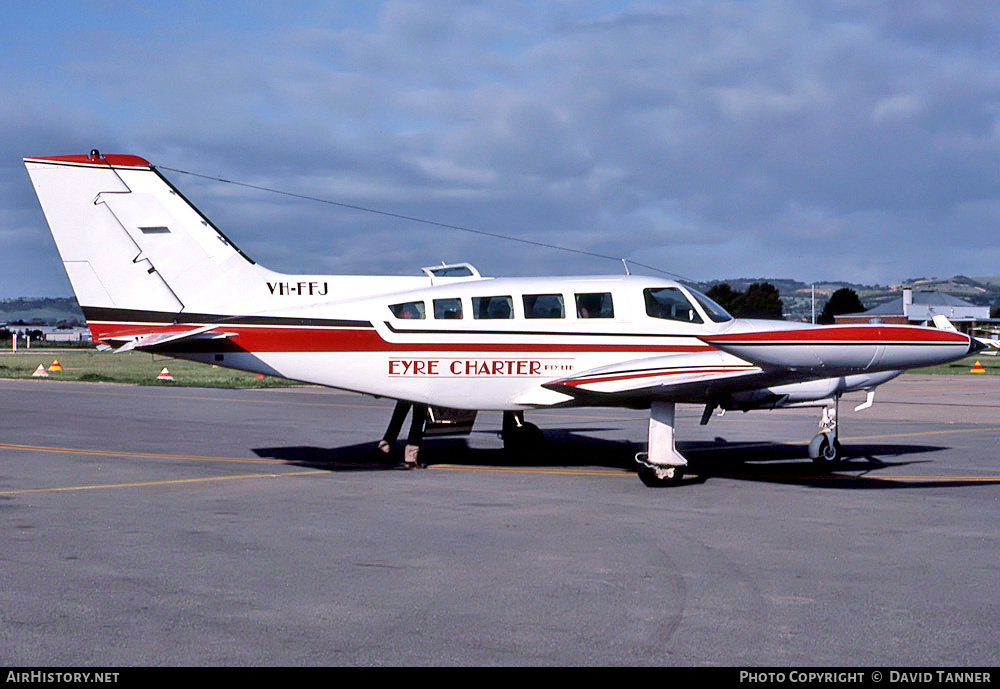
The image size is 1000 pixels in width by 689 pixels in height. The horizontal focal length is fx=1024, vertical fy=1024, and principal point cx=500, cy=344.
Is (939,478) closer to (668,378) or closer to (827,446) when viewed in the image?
(827,446)

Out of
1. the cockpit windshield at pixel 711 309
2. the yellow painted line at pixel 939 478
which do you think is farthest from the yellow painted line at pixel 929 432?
the cockpit windshield at pixel 711 309

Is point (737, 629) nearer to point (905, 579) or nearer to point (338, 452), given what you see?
point (905, 579)

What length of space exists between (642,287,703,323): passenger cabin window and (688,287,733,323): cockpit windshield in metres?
0.19

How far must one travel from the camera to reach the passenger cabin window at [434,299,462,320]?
568 inches

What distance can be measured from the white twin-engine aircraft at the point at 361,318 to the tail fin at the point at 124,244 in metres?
0.02

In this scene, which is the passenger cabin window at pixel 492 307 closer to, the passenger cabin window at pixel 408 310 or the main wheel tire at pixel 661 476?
the passenger cabin window at pixel 408 310

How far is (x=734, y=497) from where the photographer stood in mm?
12578

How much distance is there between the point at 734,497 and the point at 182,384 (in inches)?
1142

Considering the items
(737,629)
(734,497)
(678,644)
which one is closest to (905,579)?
(737,629)

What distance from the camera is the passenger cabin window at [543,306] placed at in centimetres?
1452

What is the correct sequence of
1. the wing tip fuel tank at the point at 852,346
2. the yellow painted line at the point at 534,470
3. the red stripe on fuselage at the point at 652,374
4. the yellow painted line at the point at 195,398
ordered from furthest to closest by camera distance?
1. the yellow painted line at the point at 195,398
2. the yellow painted line at the point at 534,470
3. the red stripe on fuselage at the point at 652,374
4. the wing tip fuel tank at the point at 852,346

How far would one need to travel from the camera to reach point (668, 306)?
14672 millimetres

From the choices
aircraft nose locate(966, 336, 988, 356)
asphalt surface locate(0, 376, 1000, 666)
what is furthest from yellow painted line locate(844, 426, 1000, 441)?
aircraft nose locate(966, 336, 988, 356)

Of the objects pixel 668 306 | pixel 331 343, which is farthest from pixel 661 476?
pixel 331 343
